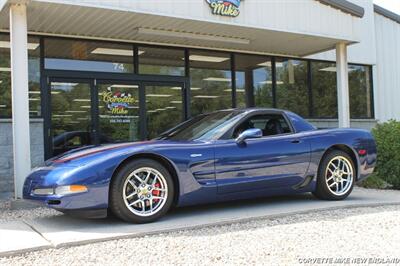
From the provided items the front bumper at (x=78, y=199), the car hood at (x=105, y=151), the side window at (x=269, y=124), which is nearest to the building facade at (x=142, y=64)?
the car hood at (x=105, y=151)

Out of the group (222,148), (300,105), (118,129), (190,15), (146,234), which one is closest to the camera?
(146,234)

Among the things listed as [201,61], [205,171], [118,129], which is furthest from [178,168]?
[201,61]

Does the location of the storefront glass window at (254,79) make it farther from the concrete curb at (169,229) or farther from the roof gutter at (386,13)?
the concrete curb at (169,229)

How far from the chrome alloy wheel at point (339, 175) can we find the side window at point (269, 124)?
833mm

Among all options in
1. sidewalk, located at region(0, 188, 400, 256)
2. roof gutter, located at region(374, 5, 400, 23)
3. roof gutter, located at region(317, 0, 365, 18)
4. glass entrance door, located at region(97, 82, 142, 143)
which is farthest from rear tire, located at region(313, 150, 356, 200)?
roof gutter, located at region(374, 5, 400, 23)

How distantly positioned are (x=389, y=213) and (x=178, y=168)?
2.78 m

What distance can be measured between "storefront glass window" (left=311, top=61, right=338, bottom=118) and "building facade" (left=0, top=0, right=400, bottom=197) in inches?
10.0

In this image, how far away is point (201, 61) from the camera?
474 inches

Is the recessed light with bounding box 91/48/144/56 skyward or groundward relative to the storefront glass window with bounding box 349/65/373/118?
skyward

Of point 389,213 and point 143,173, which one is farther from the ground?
point 143,173

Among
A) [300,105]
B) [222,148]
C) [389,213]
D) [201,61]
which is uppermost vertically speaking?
[201,61]

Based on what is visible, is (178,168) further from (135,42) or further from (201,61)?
(201,61)

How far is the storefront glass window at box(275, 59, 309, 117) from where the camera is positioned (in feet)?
43.8

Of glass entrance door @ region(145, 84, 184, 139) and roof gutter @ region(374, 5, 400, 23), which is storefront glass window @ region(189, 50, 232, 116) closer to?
glass entrance door @ region(145, 84, 184, 139)
